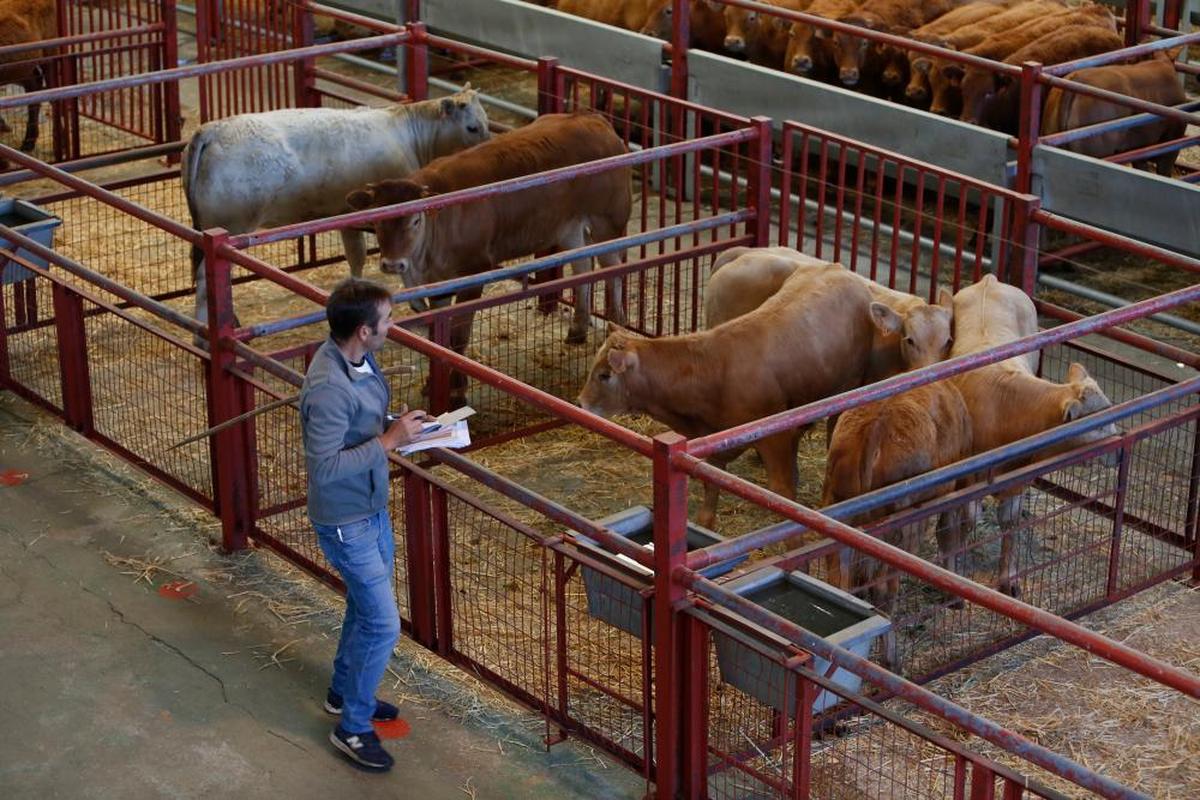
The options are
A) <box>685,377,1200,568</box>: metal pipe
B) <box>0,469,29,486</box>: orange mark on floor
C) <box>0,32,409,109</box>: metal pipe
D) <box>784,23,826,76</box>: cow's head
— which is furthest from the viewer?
Answer: <box>784,23,826,76</box>: cow's head

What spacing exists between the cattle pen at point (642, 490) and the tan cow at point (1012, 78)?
1270 millimetres

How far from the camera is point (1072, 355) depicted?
9.85 meters

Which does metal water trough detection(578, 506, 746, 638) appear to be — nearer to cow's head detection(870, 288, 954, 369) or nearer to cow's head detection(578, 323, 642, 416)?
cow's head detection(578, 323, 642, 416)

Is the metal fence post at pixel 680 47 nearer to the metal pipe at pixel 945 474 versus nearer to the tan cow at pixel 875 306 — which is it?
the tan cow at pixel 875 306

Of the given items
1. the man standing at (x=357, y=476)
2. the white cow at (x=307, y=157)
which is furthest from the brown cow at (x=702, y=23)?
the man standing at (x=357, y=476)

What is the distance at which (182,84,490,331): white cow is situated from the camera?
1023 centimetres

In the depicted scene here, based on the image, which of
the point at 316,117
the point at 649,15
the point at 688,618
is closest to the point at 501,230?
the point at 316,117

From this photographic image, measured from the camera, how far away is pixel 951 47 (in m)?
13.1

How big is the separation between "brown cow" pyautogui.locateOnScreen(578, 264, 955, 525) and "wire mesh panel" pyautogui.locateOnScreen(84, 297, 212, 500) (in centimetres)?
180

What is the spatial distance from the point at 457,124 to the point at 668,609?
5.99 meters

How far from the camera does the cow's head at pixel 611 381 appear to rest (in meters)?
7.91

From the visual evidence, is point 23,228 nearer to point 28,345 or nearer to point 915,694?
point 28,345

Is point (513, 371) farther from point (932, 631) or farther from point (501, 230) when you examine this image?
point (932, 631)

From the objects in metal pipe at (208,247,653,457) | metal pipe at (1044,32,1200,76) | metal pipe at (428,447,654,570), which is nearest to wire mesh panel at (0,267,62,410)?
metal pipe at (208,247,653,457)
